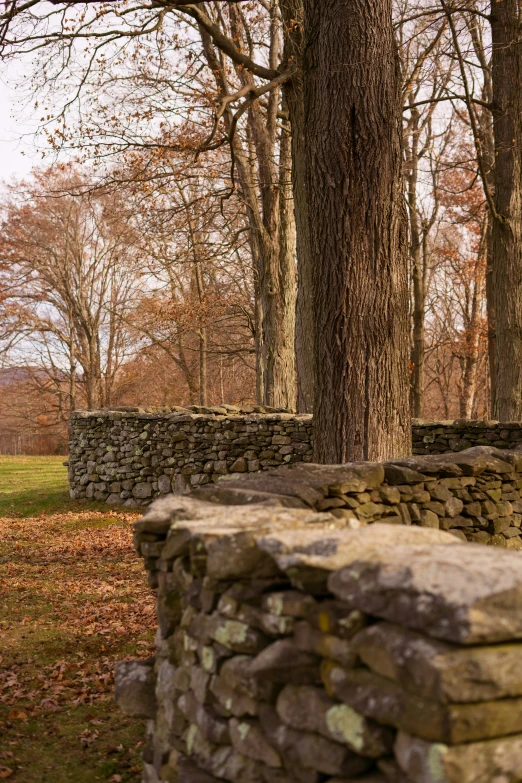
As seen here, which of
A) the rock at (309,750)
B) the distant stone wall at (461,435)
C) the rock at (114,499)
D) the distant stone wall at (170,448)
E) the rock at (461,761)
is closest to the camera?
the rock at (461,761)

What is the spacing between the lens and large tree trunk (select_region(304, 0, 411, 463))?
7.57m

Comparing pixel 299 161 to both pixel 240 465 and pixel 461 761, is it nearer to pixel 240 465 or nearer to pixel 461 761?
pixel 240 465

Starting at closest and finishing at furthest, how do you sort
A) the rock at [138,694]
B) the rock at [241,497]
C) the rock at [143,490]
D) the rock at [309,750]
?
the rock at [309,750]
the rock at [138,694]
the rock at [241,497]
the rock at [143,490]

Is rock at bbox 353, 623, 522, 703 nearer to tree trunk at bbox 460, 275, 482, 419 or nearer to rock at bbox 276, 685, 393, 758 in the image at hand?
rock at bbox 276, 685, 393, 758

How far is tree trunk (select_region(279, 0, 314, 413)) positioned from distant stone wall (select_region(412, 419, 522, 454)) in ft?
5.93

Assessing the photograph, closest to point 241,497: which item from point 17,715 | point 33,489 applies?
point 17,715

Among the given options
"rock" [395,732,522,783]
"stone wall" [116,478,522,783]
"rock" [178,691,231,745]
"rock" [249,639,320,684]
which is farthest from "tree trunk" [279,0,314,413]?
"rock" [395,732,522,783]

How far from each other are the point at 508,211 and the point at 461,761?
1338 cm

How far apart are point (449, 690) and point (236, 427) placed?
11690 mm

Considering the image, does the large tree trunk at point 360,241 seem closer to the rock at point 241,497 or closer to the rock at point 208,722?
the rock at point 241,497

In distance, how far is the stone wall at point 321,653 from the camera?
7.33 ft

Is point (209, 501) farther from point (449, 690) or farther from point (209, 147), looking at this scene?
point (209, 147)

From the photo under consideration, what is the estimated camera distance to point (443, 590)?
7.58ft

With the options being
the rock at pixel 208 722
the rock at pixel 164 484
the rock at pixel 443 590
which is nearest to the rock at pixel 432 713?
the rock at pixel 443 590
